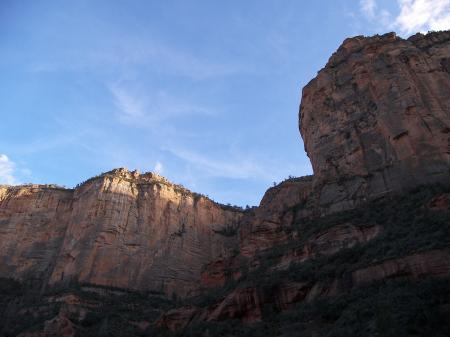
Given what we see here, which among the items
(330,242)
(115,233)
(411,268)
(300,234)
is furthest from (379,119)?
(115,233)

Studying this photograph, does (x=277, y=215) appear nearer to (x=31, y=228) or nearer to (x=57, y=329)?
(x=57, y=329)

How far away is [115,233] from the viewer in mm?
58875

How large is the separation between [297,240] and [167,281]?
2316cm

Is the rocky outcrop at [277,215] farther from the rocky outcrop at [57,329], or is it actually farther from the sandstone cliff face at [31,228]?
the sandstone cliff face at [31,228]

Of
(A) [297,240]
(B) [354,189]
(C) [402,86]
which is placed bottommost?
(A) [297,240]

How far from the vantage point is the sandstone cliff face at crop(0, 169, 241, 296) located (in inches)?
2207

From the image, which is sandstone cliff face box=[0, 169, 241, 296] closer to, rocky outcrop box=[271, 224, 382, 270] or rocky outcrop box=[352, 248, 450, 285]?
rocky outcrop box=[271, 224, 382, 270]

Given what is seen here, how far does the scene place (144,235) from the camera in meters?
61.6

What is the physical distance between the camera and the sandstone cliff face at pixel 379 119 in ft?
126

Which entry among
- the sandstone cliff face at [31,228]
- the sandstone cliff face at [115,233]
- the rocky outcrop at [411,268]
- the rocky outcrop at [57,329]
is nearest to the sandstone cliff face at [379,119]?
the rocky outcrop at [411,268]

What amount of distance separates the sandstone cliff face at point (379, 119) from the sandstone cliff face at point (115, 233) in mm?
17513

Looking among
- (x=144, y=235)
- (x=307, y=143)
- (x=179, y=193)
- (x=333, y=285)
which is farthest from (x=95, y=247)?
(x=333, y=285)

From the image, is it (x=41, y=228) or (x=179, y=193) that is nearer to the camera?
(x=41, y=228)

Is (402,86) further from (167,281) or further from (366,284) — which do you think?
(167,281)
